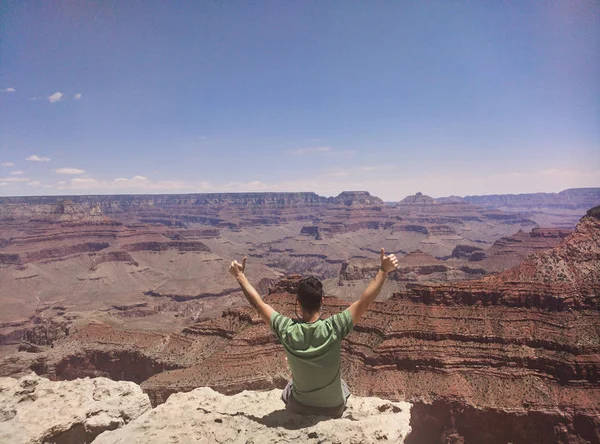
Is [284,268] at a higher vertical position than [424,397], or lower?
lower

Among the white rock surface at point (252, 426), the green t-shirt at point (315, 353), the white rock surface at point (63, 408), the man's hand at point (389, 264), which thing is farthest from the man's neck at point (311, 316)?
the white rock surface at point (63, 408)

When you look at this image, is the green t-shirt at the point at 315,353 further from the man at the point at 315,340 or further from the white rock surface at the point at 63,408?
the white rock surface at the point at 63,408

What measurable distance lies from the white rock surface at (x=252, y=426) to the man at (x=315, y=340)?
299mm

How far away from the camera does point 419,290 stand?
157 ft

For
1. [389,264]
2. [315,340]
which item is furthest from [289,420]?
[389,264]

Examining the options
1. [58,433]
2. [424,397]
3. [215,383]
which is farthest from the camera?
[215,383]

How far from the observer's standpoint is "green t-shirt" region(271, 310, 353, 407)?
19.9 ft

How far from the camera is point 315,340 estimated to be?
6.05 m

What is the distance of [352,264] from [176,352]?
85.0 m

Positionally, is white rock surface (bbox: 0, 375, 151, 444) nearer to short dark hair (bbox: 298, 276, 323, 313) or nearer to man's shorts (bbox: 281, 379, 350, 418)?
man's shorts (bbox: 281, 379, 350, 418)

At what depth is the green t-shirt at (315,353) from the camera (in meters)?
6.07

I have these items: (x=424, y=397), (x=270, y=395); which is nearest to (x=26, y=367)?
(x=424, y=397)

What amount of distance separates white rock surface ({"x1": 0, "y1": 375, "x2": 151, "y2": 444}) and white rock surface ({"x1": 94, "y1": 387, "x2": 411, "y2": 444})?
202cm

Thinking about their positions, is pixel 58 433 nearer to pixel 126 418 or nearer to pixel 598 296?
pixel 126 418
